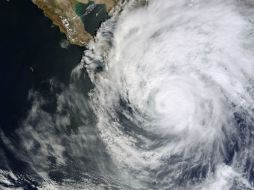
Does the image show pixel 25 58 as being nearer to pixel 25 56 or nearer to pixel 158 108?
pixel 25 56

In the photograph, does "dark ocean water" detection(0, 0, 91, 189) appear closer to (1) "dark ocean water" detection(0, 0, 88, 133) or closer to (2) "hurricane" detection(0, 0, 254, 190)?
(1) "dark ocean water" detection(0, 0, 88, 133)

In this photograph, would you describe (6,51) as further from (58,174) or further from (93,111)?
(58,174)

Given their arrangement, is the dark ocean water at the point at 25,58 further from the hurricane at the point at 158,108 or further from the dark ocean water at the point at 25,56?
the hurricane at the point at 158,108

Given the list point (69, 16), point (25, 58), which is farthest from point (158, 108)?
point (25, 58)

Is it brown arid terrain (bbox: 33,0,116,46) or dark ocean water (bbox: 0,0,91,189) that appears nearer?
brown arid terrain (bbox: 33,0,116,46)

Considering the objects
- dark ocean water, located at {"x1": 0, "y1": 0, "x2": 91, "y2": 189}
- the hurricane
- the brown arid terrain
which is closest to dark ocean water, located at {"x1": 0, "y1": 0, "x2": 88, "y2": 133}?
dark ocean water, located at {"x1": 0, "y1": 0, "x2": 91, "y2": 189}

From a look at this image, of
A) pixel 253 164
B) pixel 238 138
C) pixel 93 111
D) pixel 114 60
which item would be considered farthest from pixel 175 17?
pixel 253 164

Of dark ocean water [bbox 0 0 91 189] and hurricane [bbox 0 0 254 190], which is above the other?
dark ocean water [bbox 0 0 91 189]
